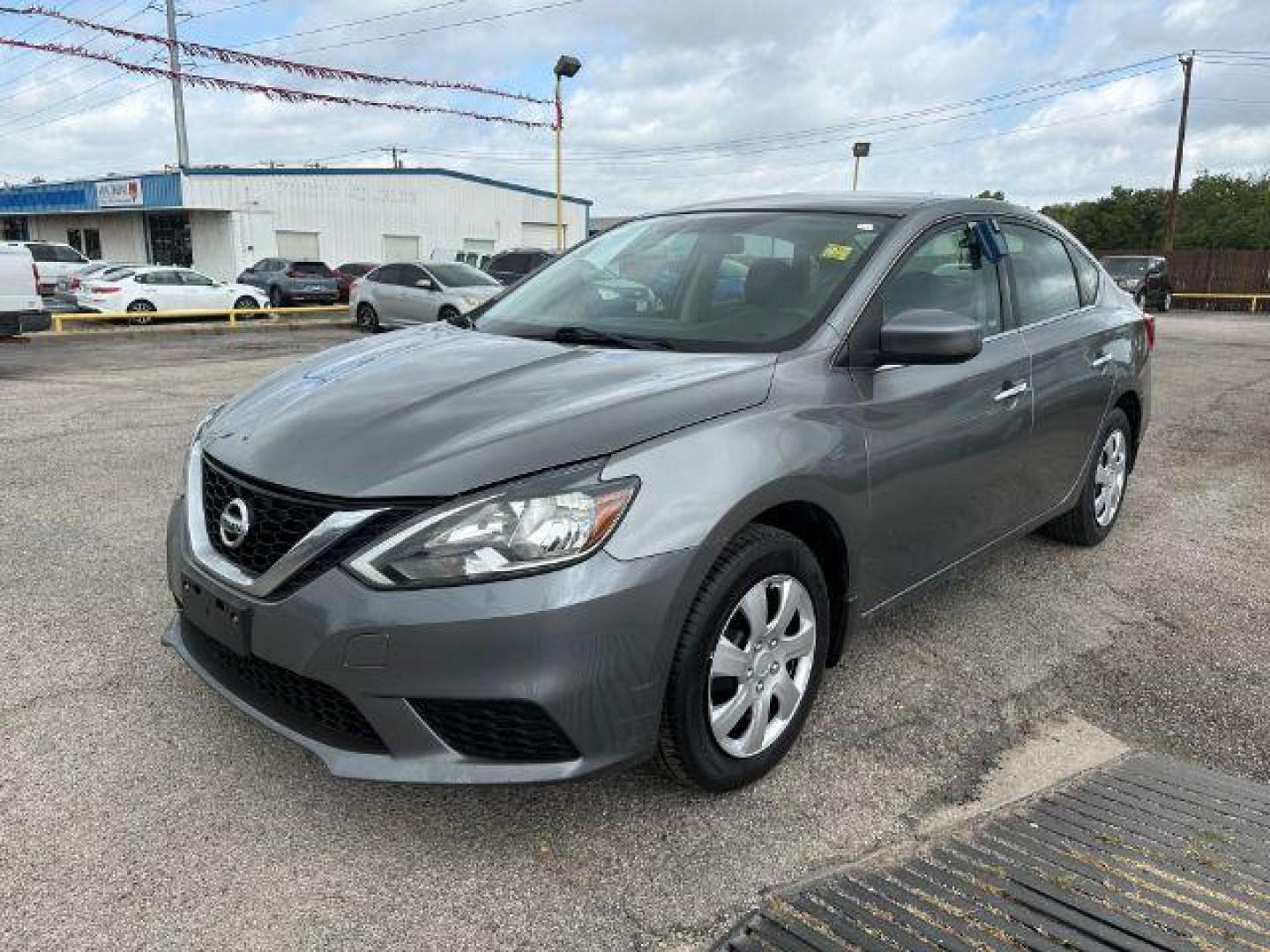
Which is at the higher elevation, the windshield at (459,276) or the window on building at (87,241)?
the window on building at (87,241)

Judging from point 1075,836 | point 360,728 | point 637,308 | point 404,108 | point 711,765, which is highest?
point 404,108

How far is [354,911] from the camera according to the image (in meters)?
2.15

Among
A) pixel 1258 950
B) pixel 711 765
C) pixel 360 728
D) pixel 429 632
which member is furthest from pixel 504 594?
pixel 1258 950

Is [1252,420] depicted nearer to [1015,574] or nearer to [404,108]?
[1015,574]

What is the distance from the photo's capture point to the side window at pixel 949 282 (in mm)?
3145

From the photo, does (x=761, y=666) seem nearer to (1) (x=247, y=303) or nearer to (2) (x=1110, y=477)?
(2) (x=1110, y=477)

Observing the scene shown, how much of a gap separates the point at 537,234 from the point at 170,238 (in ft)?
53.4

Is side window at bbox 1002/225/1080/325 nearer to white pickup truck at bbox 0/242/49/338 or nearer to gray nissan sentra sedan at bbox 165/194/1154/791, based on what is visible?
gray nissan sentra sedan at bbox 165/194/1154/791

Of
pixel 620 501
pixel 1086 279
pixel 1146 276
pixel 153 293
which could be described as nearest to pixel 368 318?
pixel 153 293

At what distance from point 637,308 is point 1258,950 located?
2448 millimetres

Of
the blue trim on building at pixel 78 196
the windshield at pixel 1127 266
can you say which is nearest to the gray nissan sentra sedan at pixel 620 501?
the windshield at pixel 1127 266

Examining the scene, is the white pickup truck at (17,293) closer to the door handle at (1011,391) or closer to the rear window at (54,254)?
the door handle at (1011,391)

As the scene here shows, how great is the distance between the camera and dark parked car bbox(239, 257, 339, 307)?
26906mm

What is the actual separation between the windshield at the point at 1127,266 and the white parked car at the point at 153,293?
884 inches
